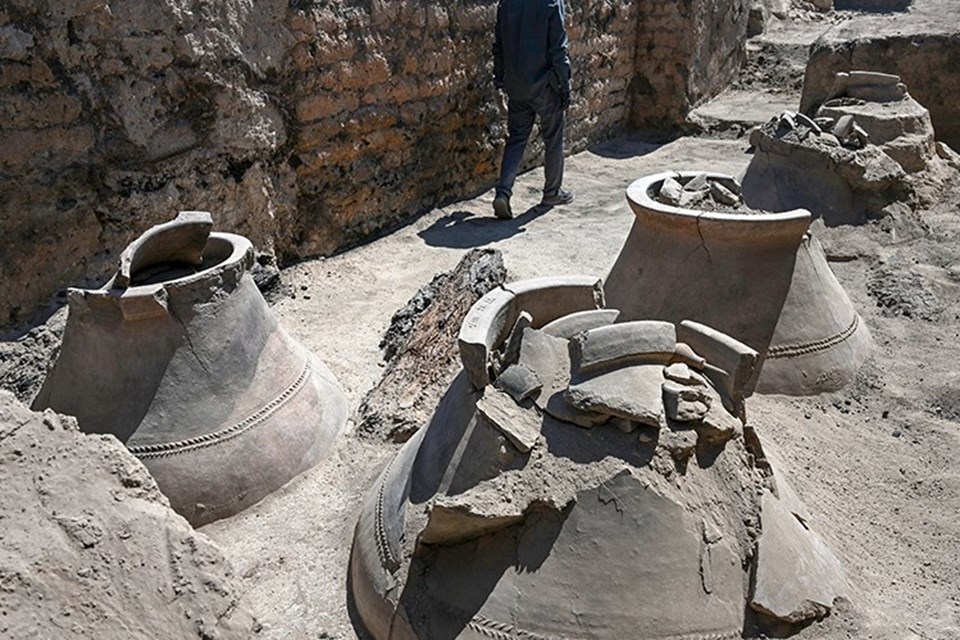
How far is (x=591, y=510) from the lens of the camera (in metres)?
2.23

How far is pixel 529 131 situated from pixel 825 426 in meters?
3.97

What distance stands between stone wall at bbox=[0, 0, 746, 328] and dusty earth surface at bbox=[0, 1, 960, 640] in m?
0.39

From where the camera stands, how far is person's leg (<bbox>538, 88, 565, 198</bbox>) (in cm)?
662


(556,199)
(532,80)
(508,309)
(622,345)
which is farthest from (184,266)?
(556,199)

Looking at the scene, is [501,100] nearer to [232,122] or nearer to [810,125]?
[810,125]

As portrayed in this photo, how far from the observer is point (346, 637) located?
2.51 metres

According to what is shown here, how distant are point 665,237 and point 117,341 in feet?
7.59

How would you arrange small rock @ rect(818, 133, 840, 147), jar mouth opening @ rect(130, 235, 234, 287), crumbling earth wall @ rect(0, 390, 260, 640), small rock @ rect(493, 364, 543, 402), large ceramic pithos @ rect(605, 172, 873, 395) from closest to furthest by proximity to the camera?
crumbling earth wall @ rect(0, 390, 260, 640)
small rock @ rect(493, 364, 543, 402)
jar mouth opening @ rect(130, 235, 234, 287)
large ceramic pithos @ rect(605, 172, 873, 395)
small rock @ rect(818, 133, 840, 147)

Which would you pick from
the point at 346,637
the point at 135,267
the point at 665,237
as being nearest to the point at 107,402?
the point at 135,267

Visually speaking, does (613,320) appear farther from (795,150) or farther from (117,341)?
(795,150)

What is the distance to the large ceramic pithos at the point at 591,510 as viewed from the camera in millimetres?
2182

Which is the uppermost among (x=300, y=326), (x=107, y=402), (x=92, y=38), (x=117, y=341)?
(x=92, y=38)

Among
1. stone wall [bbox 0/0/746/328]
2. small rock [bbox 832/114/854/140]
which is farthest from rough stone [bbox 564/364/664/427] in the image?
small rock [bbox 832/114/854/140]

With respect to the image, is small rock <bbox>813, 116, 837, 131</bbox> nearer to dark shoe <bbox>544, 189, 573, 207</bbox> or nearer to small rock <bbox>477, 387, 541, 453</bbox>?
dark shoe <bbox>544, 189, 573, 207</bbox>
